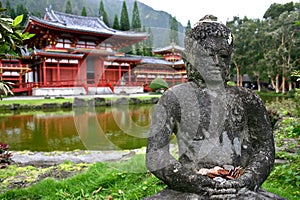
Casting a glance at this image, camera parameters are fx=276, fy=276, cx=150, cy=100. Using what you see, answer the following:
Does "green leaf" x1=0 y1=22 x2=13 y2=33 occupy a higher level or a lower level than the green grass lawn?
higher

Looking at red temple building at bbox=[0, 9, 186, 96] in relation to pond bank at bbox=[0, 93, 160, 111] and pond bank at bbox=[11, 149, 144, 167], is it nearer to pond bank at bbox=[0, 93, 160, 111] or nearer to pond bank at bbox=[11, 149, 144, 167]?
pond bank at bbox=[0, 93, 160, 111]

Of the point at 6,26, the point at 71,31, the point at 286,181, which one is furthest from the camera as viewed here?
the point at 71,31

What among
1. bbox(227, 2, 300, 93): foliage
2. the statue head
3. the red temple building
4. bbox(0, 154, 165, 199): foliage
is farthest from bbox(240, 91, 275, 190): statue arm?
bbox(227, 2, 300, 93): foliage

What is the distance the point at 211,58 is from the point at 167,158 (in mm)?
777

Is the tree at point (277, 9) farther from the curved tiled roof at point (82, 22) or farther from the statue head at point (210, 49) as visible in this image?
the statue head at point (210, 49)

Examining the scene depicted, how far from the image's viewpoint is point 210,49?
198cm

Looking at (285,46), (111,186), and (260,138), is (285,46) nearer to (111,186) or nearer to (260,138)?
(111,186)

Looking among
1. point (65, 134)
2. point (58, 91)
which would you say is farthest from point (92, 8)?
point (65, 134)

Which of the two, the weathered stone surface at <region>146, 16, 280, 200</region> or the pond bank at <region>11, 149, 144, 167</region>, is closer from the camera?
the weathered stone surface at <region>146, 16, 280, 200</region>

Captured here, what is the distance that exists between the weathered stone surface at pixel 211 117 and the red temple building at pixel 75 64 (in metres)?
23.8

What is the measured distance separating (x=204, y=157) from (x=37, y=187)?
8.95 ft

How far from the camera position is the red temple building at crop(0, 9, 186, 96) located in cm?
2480

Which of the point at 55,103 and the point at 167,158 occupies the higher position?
the point at 167,158

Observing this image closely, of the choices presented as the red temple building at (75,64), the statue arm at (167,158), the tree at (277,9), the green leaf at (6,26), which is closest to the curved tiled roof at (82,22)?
the red temple building at (75,64)
